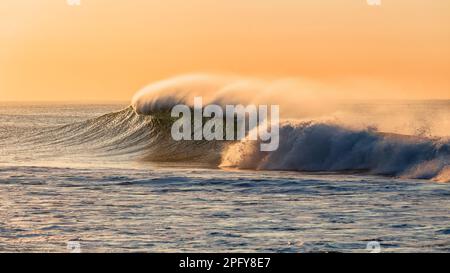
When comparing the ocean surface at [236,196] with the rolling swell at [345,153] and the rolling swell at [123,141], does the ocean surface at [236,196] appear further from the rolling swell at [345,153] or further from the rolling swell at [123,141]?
the rolling swell at [123,141]

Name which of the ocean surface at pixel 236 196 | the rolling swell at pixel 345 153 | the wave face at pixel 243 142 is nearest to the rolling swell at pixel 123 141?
the wave face at pixel 243 142

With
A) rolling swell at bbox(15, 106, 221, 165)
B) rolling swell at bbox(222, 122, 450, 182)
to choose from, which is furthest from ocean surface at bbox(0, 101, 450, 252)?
rolling swell at bbox(15, 106, 221, 165)

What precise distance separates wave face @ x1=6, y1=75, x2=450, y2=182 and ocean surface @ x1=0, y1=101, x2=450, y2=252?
2.2 inches

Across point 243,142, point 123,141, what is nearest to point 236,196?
point 243,142

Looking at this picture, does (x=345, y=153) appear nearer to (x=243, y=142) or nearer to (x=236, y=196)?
(x=243, y=142)

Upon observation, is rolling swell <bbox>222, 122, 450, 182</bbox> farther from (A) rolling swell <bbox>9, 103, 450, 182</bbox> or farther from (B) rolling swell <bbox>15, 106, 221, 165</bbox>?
(B) rolling swell <bbox>15, 106, 221, 165</bbox>

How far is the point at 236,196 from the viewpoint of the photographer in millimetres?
18000

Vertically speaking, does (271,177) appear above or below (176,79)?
below
